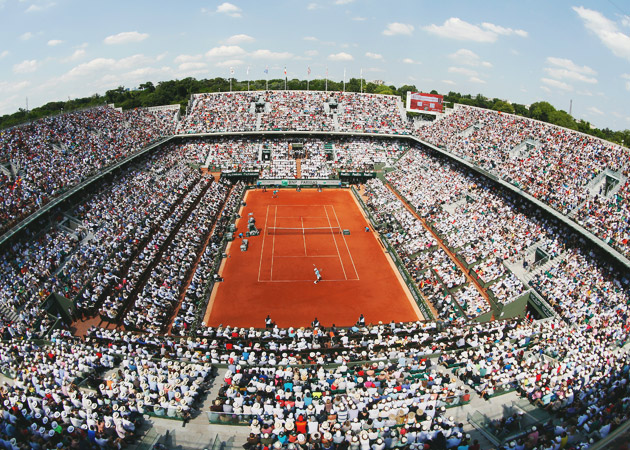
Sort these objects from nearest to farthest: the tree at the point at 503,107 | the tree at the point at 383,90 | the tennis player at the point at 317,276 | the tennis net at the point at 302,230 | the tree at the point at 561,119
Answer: the tennis player at the point at 317,276 → the tennis net at the point at 302,230 → the tree at the point at 561,119 → the tree at the point at 503,107 → the tree at the point at 383,90

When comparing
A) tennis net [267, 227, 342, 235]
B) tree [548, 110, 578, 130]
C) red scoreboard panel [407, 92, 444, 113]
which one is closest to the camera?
tennis net [267, 227, 342, 235]

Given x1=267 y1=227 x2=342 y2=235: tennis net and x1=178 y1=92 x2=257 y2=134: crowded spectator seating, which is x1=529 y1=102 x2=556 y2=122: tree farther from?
x1=267 y1=227 x2=342 y2=235: tennis net

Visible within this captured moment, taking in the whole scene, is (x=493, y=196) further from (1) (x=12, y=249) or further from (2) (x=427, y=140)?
(1) (x=12, y=249)

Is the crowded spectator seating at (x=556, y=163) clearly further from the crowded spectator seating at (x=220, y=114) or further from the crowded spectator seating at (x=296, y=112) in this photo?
the crowded spectator seating at (x=220, y=114)

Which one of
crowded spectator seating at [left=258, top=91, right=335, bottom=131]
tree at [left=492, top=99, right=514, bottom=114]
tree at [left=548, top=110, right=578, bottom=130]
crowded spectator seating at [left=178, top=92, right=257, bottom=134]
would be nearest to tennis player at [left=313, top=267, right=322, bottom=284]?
crowded spectator seating at [left=258, top=91, right=335, bottom=131]

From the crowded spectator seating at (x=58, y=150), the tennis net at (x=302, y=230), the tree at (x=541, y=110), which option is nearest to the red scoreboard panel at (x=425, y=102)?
the tennis net at (x=302, y=230)

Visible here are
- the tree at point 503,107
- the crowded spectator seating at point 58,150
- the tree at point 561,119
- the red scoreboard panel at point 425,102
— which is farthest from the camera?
the tree at point 503,107
